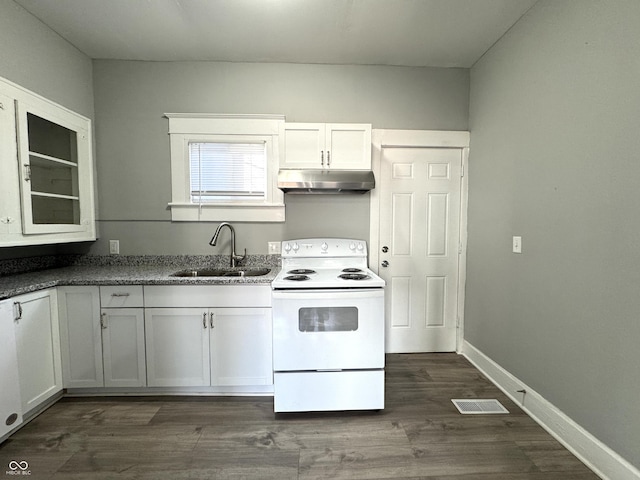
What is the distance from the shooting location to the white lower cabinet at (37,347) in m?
1.72

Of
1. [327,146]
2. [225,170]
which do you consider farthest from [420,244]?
[225,170]

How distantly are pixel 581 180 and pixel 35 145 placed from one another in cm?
345

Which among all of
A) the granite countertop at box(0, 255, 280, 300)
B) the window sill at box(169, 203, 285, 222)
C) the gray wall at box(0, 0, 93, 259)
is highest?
the gray wall at box(0, 0, 93, 259)

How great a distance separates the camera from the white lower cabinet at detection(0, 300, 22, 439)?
5.23 ft

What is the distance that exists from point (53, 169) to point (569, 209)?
350 cm

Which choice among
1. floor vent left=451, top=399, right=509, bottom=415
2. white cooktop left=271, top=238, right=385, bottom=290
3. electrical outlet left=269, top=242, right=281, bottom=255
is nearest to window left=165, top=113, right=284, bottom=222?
electrical outlet left=269, top=242, right=281, bottom=255

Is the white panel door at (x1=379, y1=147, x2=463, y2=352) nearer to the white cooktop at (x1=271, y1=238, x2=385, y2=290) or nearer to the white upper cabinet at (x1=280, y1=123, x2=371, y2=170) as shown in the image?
the white cooktop at (x1=271, y1=238, x2=385, y2=290)

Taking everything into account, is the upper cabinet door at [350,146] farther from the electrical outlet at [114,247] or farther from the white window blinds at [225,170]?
the electrical outlet at [114,247]

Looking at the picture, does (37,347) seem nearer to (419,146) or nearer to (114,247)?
(114,247)

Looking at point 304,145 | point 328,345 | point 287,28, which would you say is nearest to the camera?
point 328,345

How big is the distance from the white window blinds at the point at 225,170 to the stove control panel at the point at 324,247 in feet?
1.94

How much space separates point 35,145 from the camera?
1.95 m

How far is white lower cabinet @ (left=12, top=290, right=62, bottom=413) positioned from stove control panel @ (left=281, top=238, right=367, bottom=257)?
1.68 metres

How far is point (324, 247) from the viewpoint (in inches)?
99.9
